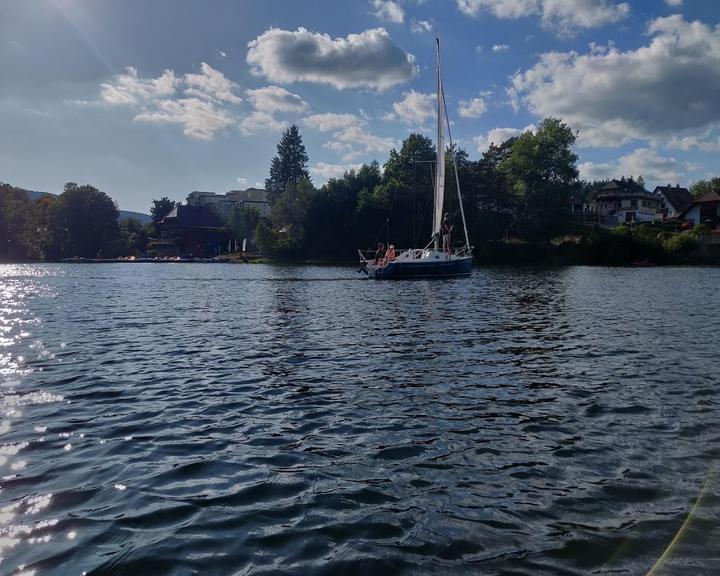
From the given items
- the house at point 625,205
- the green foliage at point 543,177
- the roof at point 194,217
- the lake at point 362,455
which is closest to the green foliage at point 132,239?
the roof at point 194,217

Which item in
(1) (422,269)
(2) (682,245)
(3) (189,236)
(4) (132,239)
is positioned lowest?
(1) (422,269)

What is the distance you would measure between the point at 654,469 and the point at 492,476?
7.89ft

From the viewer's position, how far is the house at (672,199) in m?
143

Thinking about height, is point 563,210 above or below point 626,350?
above

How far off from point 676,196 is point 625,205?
83.4ft

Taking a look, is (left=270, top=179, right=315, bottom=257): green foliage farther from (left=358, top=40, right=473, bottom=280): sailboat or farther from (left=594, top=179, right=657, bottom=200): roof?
(left=594, top=179, right=657, bottom=200): roof

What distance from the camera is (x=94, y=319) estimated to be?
25.0 metres

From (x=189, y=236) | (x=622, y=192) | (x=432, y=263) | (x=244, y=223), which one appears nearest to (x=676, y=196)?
(x=622, y=192)

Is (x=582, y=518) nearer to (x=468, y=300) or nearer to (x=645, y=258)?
(x=468, y=300)

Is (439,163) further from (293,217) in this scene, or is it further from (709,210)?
(709,210)

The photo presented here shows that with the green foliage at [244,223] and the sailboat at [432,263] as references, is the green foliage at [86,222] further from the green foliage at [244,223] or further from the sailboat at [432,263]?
the sailboat at [432,263]

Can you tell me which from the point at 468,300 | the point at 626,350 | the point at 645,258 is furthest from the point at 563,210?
the point at 626,350

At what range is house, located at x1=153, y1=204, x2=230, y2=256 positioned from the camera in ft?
485

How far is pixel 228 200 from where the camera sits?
18325 cm
